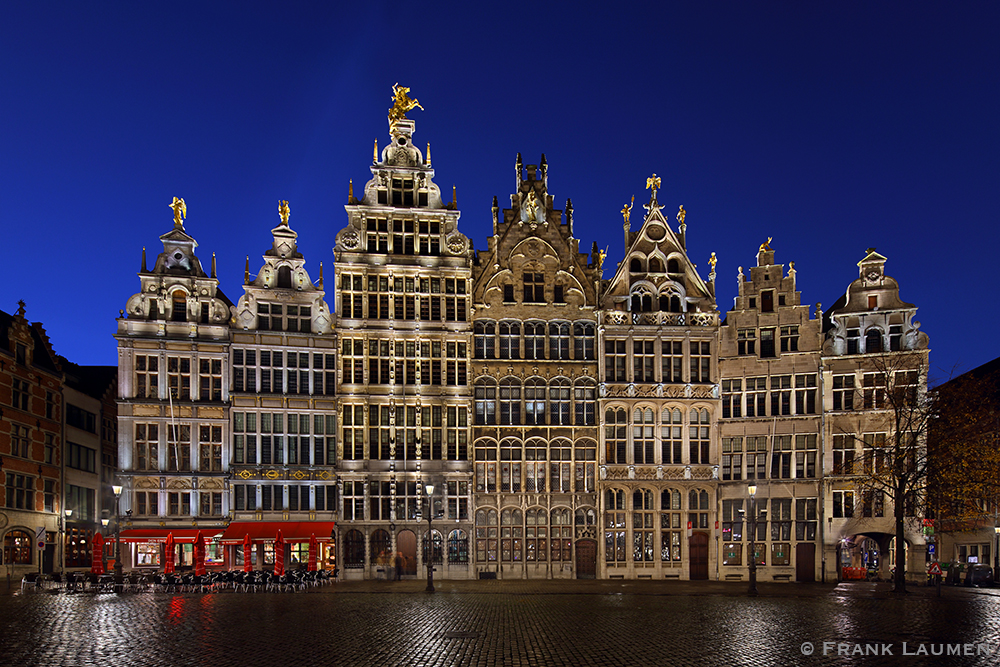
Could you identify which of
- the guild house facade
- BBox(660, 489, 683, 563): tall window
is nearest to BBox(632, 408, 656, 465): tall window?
the guild house facade

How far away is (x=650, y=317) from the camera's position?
52.6 meters

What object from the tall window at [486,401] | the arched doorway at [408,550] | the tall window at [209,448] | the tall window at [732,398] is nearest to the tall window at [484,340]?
the tall window at [486,401]

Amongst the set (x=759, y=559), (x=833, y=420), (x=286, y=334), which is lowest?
(x=759, y=559)

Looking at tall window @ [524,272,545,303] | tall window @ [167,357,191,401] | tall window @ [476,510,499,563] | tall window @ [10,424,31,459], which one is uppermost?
tall window @ [524,272,545,303]

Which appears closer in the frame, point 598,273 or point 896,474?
point 896,474

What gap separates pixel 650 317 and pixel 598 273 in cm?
375

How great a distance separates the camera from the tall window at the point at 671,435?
51.7 metres

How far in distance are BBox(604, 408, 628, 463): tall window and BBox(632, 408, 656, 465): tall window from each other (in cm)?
54

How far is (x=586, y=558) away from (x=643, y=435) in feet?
23.8

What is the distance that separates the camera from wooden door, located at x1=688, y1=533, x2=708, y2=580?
51.2 m

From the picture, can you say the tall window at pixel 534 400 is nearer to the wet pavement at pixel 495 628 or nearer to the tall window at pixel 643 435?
the tall window at pixel 643 435

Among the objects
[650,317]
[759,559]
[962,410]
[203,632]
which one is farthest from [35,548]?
[962,410]

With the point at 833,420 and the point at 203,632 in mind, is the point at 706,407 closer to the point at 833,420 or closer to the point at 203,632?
the point at 833,420

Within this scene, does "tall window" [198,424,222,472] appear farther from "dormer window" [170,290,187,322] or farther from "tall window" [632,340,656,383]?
"tall window" [632,340,656,383]
